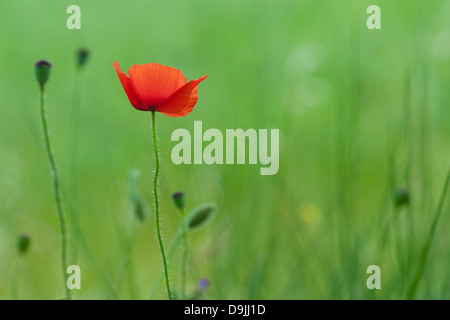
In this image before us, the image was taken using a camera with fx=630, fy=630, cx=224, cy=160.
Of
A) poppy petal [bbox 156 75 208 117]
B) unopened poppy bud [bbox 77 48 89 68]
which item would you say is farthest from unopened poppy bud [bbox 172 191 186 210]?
unopened poppy bud [bbox 77 48 89 68]

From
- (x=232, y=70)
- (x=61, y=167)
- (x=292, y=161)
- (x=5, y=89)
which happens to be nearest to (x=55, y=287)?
(x=61, y=167)

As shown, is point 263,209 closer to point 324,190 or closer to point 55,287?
point 324,190

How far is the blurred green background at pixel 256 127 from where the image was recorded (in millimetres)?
766

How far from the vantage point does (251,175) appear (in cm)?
98

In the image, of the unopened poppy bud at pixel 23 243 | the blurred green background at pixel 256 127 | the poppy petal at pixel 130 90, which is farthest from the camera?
the blurred green background at pixel 256 127

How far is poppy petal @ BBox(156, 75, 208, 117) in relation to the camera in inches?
18.3

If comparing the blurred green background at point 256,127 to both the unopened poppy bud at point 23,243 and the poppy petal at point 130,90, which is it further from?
the poppy petal at point 130,90

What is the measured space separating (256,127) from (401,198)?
41 cm

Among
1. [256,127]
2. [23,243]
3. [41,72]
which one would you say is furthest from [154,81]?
[256,127]

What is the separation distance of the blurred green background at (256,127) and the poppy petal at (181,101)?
0.78 feet

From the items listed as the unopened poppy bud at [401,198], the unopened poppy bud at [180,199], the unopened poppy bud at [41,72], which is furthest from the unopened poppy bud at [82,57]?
the unopened poppy bud at [401,198]

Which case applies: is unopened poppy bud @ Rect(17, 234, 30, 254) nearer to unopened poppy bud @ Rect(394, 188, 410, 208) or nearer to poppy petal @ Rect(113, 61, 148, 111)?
poppy petal @ Rect(113, 61, 148, 111)

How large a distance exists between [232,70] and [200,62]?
18 centimetres

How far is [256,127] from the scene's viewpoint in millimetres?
990
